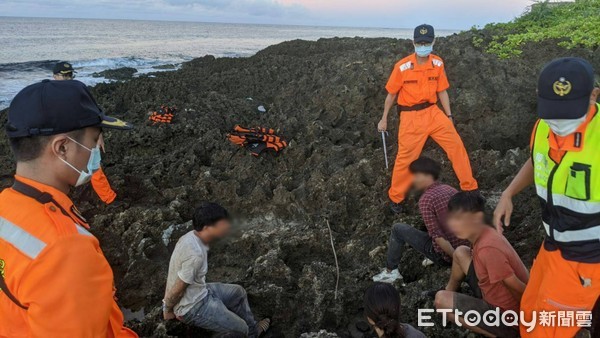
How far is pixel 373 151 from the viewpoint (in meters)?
6.30

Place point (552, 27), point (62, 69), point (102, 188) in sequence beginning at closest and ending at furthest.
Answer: point (102, 188)
point (62, 69)
point (552, 27)

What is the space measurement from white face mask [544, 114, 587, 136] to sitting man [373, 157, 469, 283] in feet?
4.40

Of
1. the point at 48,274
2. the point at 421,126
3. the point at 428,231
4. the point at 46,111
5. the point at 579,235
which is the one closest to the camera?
the point at 48,274

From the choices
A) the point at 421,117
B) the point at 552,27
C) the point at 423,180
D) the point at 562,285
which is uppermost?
the point at 552,27

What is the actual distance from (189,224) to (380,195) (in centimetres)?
248

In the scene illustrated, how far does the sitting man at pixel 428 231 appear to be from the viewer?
11.8ft

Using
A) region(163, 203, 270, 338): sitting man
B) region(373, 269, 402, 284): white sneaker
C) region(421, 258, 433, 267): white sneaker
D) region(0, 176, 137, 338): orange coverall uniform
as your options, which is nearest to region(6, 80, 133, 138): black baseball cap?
region(0, 176, 137, 338): orange coverall uniform

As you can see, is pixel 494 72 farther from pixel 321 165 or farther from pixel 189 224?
pixel 189 224

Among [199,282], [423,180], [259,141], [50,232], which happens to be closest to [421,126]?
[423,180]

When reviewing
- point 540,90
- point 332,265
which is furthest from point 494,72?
point 540,90

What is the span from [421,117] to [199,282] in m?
3.30

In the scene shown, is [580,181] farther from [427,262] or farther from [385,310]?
[427,262]

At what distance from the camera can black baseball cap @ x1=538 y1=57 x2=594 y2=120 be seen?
84.5 inches

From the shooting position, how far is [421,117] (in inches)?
197
